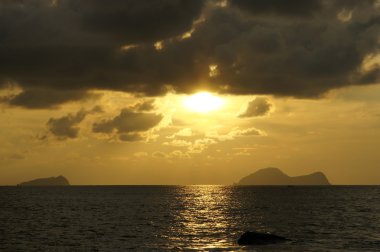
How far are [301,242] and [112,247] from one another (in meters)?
24.8

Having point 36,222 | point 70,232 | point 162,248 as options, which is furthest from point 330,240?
point 36,222

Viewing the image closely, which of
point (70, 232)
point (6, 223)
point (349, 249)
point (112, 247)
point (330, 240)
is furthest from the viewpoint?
point (6, 223)

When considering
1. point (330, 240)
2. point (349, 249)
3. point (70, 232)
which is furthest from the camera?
point (70, 232)

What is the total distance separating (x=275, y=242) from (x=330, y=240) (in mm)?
8838

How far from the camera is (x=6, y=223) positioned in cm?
9919

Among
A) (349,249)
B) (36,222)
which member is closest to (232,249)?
(349,249)

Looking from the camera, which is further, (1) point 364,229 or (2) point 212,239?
(1) point 364,229

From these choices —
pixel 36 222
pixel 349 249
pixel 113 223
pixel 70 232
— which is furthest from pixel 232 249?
pixel 36 222

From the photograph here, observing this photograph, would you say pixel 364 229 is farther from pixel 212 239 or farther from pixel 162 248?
pixel 162 248

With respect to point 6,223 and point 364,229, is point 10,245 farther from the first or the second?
point 364,229

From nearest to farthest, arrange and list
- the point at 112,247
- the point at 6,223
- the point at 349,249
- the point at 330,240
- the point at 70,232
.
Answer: the point at 349,249
the point at 112,247
the point at 330,240
the point at 70,232
the point at 6,223

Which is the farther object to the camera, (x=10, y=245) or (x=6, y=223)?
(x=6, y=223)

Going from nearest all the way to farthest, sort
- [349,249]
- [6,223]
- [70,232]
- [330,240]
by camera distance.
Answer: [349,249], [330,240], [70,232], [6,223]

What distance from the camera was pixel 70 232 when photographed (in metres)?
82.9
